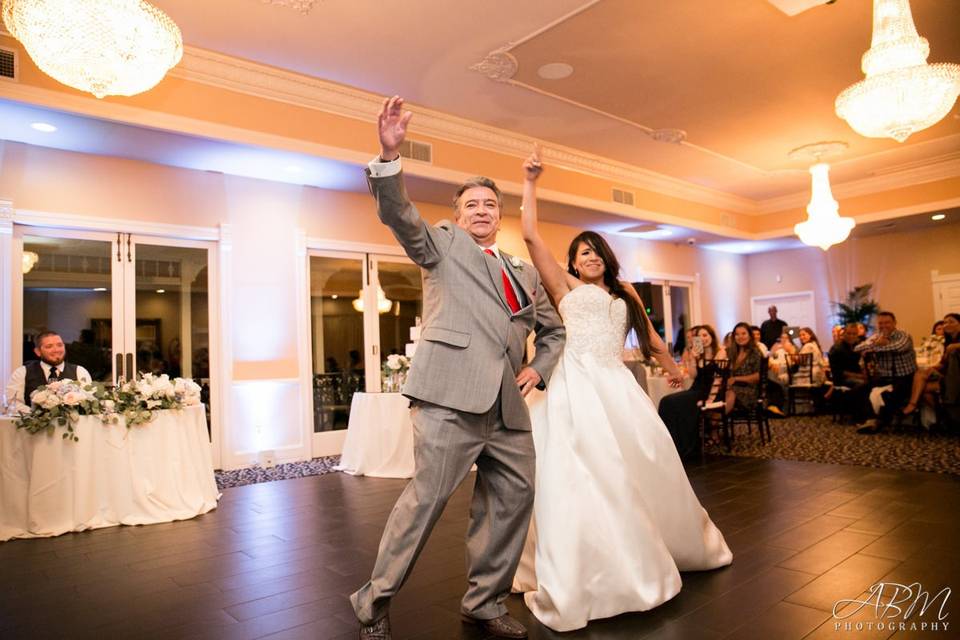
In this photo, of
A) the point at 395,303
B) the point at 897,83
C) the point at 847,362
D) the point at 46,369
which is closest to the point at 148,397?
the point at 46,369

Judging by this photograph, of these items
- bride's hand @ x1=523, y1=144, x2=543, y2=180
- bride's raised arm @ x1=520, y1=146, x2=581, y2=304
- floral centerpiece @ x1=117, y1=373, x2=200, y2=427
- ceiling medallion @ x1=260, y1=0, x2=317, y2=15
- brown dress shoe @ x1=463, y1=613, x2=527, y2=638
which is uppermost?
ceiling medallion @ x1=260, y1=0, x2=317, y2=15

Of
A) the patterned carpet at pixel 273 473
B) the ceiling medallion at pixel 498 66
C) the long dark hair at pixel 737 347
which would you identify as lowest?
the patterned carpet at pixel 273 473

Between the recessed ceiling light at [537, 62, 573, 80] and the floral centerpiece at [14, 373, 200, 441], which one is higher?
the recessed ceiling light at [537, 62, 573, 80]

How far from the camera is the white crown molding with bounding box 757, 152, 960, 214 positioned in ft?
33.2

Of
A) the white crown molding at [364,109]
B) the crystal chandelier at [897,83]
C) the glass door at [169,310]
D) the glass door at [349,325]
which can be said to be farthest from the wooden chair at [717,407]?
the glass door at [169,310]

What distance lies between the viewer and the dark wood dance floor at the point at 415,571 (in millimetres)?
2271

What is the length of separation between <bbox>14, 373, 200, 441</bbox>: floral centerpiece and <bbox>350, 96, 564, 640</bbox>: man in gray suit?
10.0 feet

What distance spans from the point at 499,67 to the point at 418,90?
101 centimetres

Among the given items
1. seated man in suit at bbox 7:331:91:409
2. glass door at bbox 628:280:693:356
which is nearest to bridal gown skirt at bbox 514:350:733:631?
seated man in suit at bbox 7:331:91:409

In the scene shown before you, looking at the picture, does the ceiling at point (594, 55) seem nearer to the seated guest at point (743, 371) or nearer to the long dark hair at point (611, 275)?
the seated guest at point (743, 371)

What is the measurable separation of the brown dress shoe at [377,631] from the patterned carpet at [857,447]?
15.4 feet

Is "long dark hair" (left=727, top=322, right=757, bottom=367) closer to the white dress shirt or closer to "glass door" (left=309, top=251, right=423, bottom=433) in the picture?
"glass door" (left=309, top=251, right=423, bottom=433)

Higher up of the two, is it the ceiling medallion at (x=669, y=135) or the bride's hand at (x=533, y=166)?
the ceiling medallion at (x=669, y=135)

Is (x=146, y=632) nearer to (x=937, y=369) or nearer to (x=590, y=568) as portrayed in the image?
(x=590, y=568)
